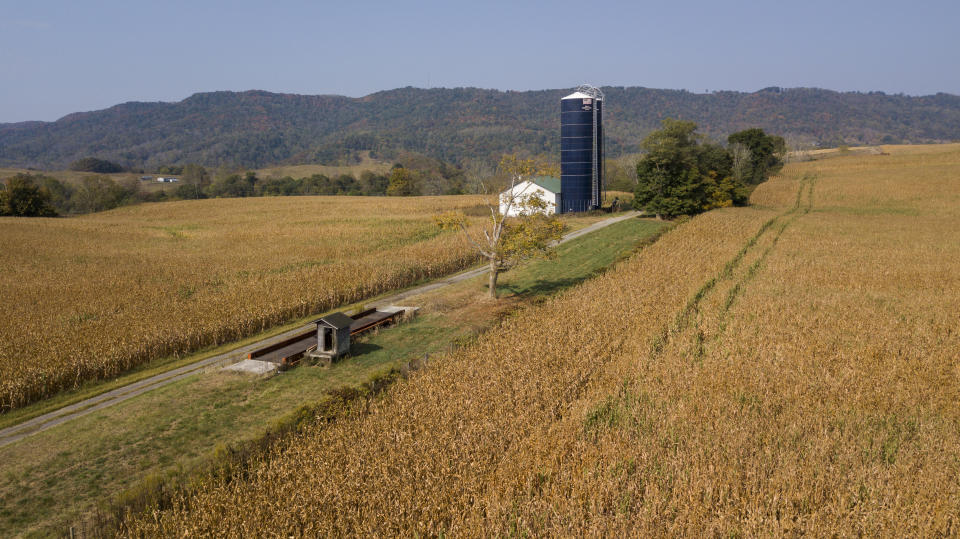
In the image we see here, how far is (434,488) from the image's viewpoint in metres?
8.44

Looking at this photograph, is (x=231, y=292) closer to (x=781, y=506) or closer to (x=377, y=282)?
(x=377, y=282)

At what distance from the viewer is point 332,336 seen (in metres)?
16.9

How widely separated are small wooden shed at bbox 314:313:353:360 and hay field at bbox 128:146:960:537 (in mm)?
4098

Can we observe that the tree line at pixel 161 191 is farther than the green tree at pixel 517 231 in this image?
Yes

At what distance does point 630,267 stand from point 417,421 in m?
19.1

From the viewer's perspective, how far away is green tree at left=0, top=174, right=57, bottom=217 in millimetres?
67812

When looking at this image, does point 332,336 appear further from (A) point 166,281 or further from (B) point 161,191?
(B) point 161,191

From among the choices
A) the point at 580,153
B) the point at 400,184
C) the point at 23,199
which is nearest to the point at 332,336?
the point at 580,153

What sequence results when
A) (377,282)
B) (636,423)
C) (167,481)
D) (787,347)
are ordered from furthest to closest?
(377,282), (787,347), (636,423), (167,481)

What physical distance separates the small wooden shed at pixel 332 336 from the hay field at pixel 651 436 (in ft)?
13.4

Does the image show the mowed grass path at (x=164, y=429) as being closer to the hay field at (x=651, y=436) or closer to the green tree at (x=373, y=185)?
the hay field at (x=651, y=436)

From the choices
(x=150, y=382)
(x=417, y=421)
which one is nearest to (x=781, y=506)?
(x=417, y=421)

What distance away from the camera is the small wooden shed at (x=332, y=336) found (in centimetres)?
1670

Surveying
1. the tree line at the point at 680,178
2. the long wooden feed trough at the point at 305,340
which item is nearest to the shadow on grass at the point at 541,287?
the long wooden feed trough at the point at 305,340
